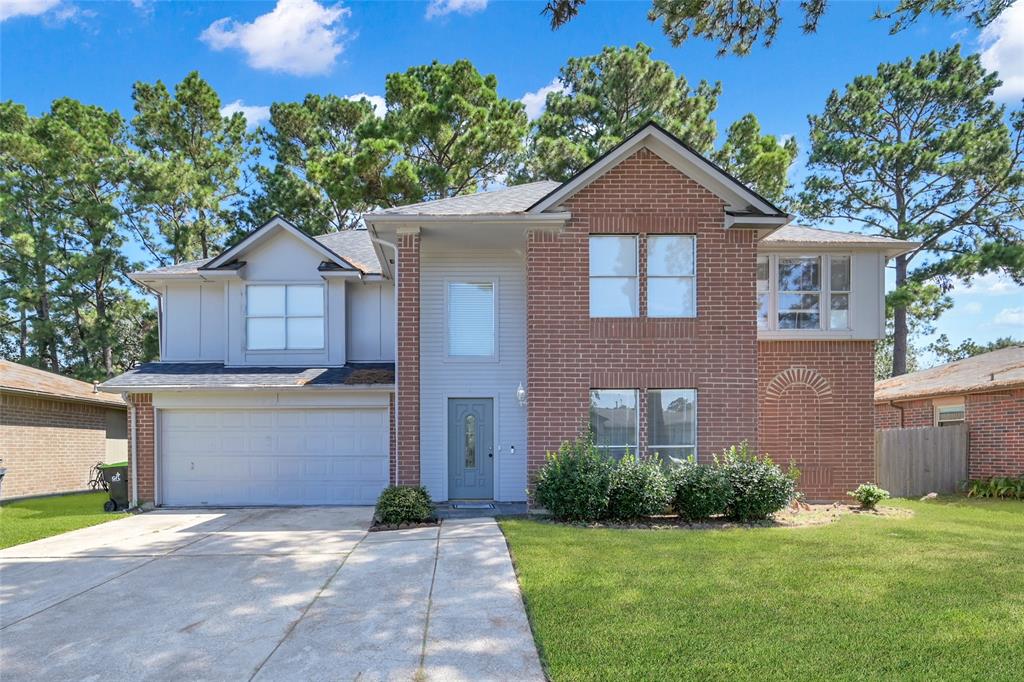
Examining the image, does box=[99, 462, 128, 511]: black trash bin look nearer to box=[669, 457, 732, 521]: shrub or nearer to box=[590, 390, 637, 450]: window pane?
box=[590, 390, 637, 450]: window pane

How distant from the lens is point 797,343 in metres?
13.7

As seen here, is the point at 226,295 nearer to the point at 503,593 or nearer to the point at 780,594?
the point at 503,593

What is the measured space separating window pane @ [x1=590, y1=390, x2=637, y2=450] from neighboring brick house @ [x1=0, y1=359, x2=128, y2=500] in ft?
47.5

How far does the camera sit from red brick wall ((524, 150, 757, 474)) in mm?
11797

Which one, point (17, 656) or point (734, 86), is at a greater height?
point (734, 86)

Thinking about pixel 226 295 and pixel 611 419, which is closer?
pixel 611 419

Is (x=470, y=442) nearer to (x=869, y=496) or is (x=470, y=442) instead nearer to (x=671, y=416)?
(x=671, y=416)

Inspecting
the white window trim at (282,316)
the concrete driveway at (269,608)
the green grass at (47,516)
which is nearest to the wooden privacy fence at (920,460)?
the concrete driveway at (269,608)

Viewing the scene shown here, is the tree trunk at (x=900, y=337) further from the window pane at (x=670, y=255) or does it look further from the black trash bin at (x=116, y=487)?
the black trash bin at (x=116, y=487)

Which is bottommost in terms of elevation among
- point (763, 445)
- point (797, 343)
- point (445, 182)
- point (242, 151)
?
point (763, 445)

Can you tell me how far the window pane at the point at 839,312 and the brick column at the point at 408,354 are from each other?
29.3 ft

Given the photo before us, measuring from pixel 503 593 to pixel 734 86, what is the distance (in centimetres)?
2513

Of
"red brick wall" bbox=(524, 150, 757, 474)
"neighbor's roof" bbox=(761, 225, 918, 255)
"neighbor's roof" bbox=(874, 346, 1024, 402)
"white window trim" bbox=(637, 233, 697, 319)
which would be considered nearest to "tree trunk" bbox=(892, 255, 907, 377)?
"neighbor's roof" bbox=(874, 346, 1024, 402)

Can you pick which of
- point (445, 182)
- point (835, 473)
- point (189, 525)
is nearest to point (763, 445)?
point (835, 473)
